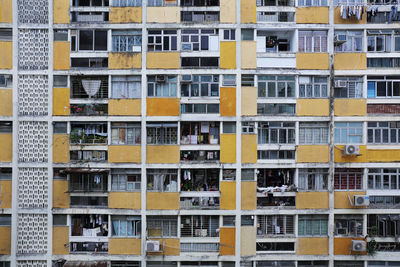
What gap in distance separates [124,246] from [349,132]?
9146 millimetres

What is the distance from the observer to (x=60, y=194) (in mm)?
10195

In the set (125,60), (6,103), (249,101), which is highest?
(125,60)

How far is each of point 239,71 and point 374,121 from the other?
523cm

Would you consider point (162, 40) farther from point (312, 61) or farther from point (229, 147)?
point (312, 61)

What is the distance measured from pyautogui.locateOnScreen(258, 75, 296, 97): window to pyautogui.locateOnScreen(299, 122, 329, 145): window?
1.28 m

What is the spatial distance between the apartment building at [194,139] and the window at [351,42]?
0.17 ft

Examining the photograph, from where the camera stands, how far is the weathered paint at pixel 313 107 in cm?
1025

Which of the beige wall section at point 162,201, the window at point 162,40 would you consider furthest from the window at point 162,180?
the window at point 162,40

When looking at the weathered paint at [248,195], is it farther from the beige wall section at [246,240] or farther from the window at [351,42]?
the window at [351,42]

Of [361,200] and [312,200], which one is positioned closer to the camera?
[361,200]

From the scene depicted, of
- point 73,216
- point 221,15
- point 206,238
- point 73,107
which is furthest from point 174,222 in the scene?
point 221,15

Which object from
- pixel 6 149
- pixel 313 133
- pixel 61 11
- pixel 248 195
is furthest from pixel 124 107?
pixel 313 133

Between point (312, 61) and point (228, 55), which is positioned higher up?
point (228, 55)

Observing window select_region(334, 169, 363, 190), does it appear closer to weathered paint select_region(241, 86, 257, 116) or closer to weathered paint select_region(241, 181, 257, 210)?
weathered paint select_region(241, 181, 257, 210)
